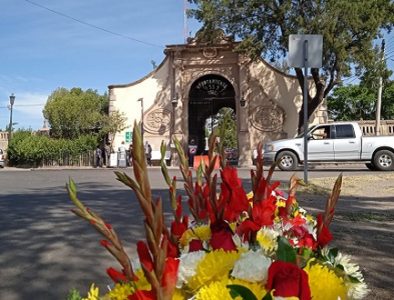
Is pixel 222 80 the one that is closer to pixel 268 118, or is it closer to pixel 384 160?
pixel 268 118

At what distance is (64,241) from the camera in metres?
5.94

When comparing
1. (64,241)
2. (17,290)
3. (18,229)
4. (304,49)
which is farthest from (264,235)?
(304,49)

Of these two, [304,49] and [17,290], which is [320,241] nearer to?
[17,290]

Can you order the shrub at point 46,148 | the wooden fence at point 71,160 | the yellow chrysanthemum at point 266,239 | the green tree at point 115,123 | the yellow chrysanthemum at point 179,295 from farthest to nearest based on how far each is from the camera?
the shrub at point 46,148 → the wooden fence at point 71,160 → the green tree at point 115,123 → the yellow chrysanthemum at point 266,239 → the yellow chrysanthemum at point 179,295

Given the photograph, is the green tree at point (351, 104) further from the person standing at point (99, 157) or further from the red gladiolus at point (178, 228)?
the red gladiolus at point (178, 228)

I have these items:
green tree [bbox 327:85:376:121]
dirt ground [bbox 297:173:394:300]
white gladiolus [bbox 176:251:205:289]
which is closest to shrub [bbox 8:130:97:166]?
dirt ground [bbox 297:173:394:300]

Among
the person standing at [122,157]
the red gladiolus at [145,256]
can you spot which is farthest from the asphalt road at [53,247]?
the person standing at [122,157]

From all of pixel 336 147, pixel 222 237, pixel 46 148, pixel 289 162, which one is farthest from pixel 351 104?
pixel 222 237

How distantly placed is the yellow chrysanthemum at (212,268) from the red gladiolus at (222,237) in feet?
0.32

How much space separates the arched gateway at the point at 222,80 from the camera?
99.9 feet

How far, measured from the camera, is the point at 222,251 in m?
1.54

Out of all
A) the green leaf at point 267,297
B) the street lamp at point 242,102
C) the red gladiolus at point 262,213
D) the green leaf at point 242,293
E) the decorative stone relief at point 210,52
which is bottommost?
the green leaf at point 267,297

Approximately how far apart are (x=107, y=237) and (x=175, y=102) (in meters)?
30.1

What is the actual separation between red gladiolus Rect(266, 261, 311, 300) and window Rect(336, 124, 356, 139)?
62.8 feet
